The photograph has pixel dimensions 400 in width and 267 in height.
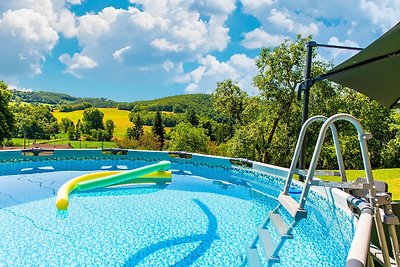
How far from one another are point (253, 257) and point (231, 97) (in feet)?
45.5

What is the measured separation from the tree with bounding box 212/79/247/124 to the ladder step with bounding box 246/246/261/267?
530 inches

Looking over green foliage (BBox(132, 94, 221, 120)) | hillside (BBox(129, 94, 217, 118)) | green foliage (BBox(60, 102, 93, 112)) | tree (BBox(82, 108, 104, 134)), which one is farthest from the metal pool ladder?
green foliage (BBox(60, 102, 93, 112))

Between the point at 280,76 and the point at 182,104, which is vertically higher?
the point at 182,104

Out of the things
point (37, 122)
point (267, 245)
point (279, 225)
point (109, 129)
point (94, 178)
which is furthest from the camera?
point (109, 129)

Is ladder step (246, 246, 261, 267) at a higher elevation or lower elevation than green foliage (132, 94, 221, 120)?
lower

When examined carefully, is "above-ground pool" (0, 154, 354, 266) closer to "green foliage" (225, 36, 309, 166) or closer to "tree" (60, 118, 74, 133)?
"green foliage" (225, 36, 309, 166)

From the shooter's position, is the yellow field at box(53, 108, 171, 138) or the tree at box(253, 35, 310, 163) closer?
the tree at box(253, 35, 310, 163)

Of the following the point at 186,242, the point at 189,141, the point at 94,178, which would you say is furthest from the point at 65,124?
the point at 186,242

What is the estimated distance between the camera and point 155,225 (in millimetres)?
5219

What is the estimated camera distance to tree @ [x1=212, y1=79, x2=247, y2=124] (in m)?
17.3

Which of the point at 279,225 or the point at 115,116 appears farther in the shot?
the point at 115,116

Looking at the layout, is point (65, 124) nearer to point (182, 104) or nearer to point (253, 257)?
point (182, 104)

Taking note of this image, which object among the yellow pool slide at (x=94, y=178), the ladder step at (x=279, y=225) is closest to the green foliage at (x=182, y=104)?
the yellow pool slide at (x=94, y=178)

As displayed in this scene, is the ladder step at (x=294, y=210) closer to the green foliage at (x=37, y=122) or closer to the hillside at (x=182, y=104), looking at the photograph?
the green foliage at (x=37, y=122)
